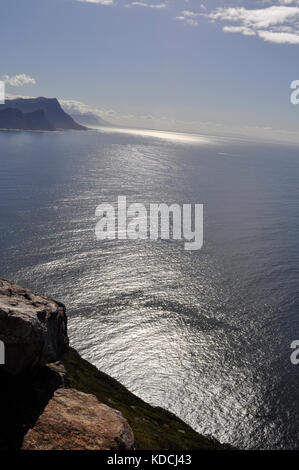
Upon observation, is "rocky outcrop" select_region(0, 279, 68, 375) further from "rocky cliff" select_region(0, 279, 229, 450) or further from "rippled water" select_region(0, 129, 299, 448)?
"rippled water" select_region(0, 129, 299, 448)

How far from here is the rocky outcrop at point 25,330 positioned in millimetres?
26797

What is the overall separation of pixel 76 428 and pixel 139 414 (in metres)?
35.9

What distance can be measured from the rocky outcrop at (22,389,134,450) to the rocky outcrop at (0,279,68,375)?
14.6 feet

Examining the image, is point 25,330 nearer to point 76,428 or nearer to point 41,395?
point 41,395

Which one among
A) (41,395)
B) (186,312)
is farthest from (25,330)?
(186,312)

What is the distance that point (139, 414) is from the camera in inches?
2359

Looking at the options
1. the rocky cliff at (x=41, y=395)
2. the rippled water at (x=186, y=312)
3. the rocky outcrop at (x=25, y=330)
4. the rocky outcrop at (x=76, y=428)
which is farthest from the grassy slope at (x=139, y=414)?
the rocky outcrop at (x=25, y=330)

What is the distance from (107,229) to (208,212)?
70.0 meters

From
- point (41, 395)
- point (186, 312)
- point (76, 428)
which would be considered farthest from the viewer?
point (186, 312)

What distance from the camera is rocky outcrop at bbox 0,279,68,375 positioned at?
2680cm

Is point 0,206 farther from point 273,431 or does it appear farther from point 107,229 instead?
point 273,431

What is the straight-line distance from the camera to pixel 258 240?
15438cm

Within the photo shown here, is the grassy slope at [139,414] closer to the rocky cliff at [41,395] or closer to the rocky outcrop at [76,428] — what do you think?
the rocky outcrop at [76,428]
